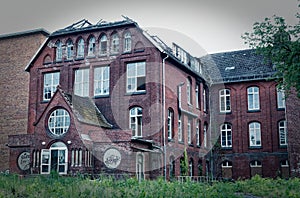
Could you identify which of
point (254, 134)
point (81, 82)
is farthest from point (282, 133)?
point (81, 82)

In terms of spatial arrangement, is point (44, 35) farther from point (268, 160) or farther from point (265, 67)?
point (268, 160)

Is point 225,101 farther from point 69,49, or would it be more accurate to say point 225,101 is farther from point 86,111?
point 86,111

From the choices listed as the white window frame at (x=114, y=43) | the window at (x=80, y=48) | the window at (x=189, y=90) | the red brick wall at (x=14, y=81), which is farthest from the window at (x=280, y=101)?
the red brick wall at (x=14, y=81)

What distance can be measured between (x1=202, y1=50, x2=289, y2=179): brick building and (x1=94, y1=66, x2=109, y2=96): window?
490 inches

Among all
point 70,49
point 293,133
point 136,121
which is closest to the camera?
point 136,121

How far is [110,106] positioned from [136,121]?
220 cm

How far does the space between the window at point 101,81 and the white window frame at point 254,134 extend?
14375 millimetres

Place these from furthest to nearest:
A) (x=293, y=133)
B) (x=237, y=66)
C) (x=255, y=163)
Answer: (x=237, y=66) → (x=255, y=163) → (x=293, y=133)

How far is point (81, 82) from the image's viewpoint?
30.8 m

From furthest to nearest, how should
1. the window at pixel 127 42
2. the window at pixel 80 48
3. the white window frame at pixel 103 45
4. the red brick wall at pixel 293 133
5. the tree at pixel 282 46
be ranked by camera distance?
the red brick wall at pixel 293 133, the window at pixel 80 48, the white window frame at pixel 103 45, the window at pixel 127 42, the tree at pixel 282 46

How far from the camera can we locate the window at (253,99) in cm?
3734

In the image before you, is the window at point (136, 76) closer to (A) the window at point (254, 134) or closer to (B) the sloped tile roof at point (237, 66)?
(B) the sloped tile roof at point (237, 66)

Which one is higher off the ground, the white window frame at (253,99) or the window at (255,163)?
the white window frame at (253,99)

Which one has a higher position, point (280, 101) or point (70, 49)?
point (70, 49)
